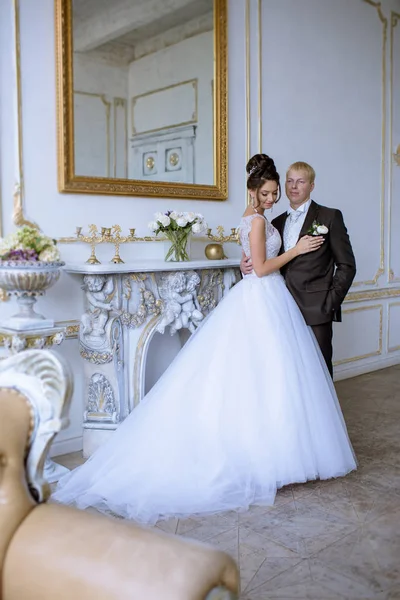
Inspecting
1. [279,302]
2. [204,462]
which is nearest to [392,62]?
[279,302]

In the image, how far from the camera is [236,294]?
3.57m

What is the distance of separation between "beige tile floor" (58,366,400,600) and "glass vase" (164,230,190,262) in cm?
140

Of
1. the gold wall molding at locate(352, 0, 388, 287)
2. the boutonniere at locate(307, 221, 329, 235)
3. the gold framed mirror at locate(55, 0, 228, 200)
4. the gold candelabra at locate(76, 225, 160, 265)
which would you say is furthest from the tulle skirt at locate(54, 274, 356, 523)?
the gold wall molding at locate(352, 0, 388, 287)

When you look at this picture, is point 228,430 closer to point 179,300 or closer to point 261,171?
point 179,300

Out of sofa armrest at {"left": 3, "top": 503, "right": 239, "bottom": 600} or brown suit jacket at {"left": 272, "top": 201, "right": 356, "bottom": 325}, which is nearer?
sofa armrest at {"left": 3, "top": 503, "right": 239, "bottom": 600}

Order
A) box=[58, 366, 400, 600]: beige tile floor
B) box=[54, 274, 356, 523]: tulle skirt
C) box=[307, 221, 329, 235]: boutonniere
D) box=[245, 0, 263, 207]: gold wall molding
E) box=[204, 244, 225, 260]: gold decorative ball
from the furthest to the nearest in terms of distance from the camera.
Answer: box=[245, 0, 263, 207]: gold wall molding < box=[204, 244, 225, 260]: gold decorative ball < box=[307, 221, 329, 235]: boutonniere < box=[54, 274, 356, 523]: tulle skirt < box=[58, 366, 400, 600]: beige tile floor

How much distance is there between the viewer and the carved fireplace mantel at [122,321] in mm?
3641

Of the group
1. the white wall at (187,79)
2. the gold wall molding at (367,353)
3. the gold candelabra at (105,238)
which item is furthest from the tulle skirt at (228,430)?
the gold wall molding at (367,353)

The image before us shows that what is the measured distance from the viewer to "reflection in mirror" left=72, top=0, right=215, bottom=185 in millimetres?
3715

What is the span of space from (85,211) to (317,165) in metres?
2.50

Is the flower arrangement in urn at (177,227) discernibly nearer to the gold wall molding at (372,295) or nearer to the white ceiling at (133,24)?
the white ceiling at (133,24)

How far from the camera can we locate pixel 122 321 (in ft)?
12.3

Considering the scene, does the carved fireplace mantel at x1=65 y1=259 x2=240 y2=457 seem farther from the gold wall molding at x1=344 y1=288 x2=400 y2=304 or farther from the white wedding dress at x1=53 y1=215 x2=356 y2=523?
the gold wall molding at x1=344 y1=288 x2=400 y2=304

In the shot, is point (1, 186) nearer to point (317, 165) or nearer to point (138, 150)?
point (138, 150)
